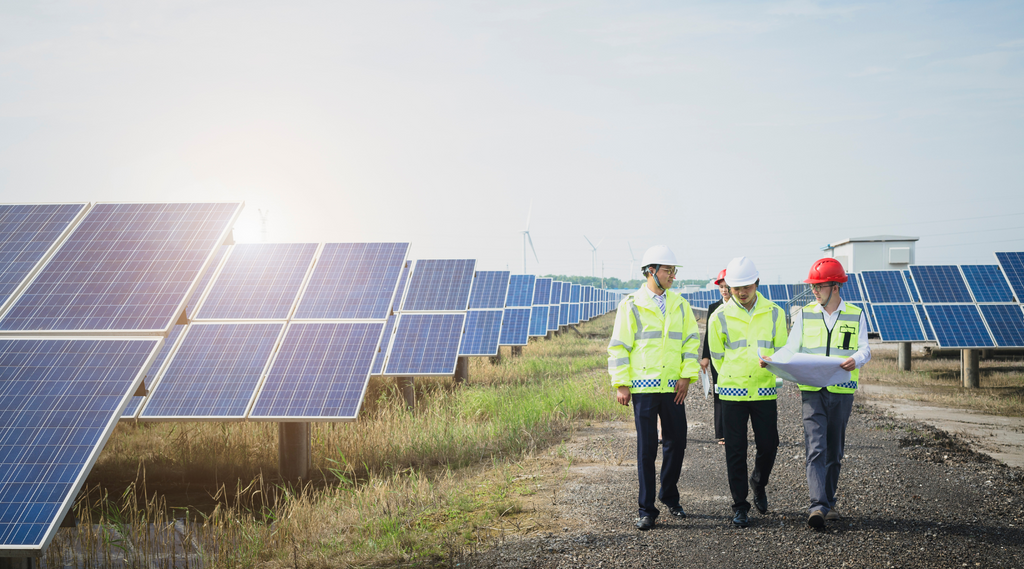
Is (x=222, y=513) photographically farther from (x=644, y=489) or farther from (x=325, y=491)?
Result: (x=644, y=489)

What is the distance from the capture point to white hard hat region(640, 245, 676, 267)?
584 cm

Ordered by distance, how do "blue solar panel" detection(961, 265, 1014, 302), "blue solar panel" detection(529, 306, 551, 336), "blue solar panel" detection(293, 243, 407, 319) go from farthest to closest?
"blue solar panel" detection(529, 306, 551, 336) < "blue solar panel" detection(961, 265, 1014, 302) < "blue solar panel" detection(293, 243, 407, 319)

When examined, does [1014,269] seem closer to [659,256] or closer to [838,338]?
[838,338]

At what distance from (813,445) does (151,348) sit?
5673 mm

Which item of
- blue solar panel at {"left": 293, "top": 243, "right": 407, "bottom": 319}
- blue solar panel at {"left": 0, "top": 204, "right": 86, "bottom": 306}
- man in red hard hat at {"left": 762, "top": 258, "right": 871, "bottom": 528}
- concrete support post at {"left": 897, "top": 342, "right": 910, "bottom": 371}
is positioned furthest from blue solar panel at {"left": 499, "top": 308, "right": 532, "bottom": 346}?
man in red hard hat at {"left": 762, "top": 258, "right": 871, "bottom": 528}

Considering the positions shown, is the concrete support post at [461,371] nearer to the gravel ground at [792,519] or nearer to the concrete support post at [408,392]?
the concrete support post at [408,392]

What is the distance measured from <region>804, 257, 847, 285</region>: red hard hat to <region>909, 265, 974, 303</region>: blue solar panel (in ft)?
48.4

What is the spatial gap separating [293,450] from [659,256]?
4.59m

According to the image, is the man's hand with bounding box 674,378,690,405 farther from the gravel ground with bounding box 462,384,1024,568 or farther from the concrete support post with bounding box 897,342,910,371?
the concrete support post with bounding box 897,342,910,371

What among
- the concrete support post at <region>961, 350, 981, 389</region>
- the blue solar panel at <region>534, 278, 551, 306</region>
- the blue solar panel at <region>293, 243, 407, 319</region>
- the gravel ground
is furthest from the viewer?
the blue solar panel at <region>534, 278, 551, 306</region>

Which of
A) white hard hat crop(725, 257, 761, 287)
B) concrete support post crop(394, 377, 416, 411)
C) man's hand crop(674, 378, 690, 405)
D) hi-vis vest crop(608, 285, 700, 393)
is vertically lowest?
concrete support post crop(394, 377, 416, 411)

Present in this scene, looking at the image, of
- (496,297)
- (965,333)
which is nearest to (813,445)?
(965,333)

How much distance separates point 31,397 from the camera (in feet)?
17.5

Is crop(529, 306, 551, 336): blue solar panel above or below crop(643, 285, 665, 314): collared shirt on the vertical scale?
below
